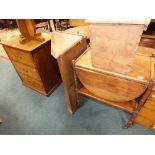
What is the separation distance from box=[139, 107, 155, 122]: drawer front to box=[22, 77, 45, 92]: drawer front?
4.23 ft

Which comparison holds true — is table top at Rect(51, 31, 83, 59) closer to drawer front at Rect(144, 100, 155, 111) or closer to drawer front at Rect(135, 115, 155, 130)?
drawer front at Rect(144, 100, 155, 111)

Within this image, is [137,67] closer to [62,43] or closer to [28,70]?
[62,43]

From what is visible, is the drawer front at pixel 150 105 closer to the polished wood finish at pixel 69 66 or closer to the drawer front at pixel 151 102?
the drawer front at pixel 151 102

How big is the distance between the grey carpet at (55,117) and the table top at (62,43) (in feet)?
2.89

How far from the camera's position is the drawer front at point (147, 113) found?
1266mm

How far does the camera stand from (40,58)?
5.30 ft

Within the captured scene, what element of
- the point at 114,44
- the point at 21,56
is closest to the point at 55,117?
the point at 21,56

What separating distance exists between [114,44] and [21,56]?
1.14 m

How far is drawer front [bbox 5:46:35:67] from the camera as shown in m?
1.52

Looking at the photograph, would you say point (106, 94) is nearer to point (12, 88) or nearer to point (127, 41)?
point (127, 41)

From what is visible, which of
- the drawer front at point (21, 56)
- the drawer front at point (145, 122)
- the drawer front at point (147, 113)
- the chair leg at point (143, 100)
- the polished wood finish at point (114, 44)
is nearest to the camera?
the polished wood finish at point (114, 44)

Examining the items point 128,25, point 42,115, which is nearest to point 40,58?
point 42,115

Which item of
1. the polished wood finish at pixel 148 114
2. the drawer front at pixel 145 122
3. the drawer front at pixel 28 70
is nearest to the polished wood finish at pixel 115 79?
the polished wood finish at pixel 148 114

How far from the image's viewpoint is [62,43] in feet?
4.29
